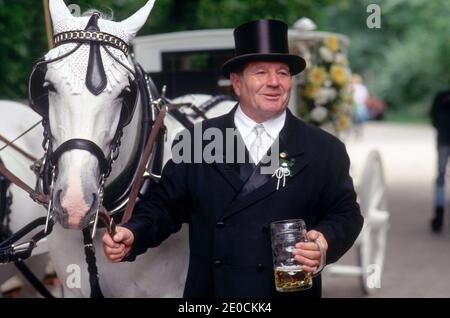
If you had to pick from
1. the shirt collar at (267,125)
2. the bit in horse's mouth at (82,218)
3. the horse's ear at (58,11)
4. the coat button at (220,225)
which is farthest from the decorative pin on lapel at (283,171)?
the horse's ear at (58,11)

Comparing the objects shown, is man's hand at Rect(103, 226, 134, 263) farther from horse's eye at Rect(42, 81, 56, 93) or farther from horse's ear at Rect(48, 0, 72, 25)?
horse's ear at Rect(48, 0, 72, 25)

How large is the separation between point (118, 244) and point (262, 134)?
0.69m

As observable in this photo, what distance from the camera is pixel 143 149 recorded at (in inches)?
140

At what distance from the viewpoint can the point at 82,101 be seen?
3082 mm

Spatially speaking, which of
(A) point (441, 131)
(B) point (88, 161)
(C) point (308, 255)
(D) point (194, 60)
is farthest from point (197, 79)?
(A) point (441, 131)

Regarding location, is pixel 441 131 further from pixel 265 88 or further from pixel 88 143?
pixel 88 143

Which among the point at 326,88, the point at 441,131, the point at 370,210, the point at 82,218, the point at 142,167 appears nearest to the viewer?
the point at 82,218

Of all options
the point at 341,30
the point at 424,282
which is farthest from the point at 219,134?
the point at 341,30

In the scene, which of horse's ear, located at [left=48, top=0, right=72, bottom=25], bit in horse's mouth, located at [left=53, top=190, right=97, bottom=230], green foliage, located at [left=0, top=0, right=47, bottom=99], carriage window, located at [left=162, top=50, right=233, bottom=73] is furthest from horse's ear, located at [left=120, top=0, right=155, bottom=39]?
green foliage, located at [left=0, top=0, right=47, bottom=99]

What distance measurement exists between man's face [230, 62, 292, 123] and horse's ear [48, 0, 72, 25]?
2.31 feet

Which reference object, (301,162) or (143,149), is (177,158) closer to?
(143,149)

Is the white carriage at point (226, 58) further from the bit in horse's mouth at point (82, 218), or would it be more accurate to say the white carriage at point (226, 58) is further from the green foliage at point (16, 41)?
the bit in horse's mouth at point (82, 218)

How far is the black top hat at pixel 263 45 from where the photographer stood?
324cm

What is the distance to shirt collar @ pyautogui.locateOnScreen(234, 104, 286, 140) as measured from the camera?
3.32 meters
